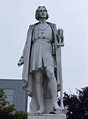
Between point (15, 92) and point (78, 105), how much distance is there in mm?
18849

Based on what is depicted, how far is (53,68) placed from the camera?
8.04 meters

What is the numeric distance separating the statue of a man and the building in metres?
42.0

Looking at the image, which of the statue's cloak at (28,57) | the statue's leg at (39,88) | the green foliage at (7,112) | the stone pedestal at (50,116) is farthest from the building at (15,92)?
the stone pedestal at (50,116)

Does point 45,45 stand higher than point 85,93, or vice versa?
point 85,93

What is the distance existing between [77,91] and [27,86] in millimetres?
30036

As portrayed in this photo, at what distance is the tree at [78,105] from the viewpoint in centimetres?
3562

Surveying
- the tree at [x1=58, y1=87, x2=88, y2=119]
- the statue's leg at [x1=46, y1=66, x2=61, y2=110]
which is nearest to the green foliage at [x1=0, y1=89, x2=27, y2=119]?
the tree at [x1=58, y1=87, x2=88, y2=119]

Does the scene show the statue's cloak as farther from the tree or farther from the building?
the building

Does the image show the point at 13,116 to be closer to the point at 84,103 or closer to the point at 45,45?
the point at 84,103

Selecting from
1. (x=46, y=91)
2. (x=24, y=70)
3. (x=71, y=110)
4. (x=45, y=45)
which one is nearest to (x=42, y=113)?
(x=46, y=91)

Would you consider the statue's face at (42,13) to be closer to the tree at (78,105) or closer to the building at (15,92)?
the tree at (78,105)

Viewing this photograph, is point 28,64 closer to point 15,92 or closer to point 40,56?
point 40,56

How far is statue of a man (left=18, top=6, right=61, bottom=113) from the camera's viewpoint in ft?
26.0

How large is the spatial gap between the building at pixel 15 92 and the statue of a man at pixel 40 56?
138 feet
